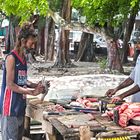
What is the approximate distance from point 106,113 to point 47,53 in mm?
22860

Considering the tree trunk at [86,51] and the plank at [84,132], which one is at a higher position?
the plank at [84,132]

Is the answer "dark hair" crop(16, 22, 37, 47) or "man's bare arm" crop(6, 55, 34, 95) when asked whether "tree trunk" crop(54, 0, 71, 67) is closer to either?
"dark hair" crop(16, 22, 37, 47)

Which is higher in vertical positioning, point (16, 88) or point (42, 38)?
point (16, 88)

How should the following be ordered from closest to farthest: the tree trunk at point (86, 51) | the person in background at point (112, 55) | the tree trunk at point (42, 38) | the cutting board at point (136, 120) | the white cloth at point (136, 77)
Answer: the cutting board at point (136, 120) → the white cloth at point (136, 77) → the person in background at point (112, 55) → the tree trunk at point (86, 51) → the tree trunk at point (42, 38)

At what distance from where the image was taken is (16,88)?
4691mm

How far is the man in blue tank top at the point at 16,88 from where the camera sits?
4695 mm

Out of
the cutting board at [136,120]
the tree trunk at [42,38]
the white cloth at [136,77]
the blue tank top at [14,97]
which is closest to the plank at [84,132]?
the cutting board at [136,120]

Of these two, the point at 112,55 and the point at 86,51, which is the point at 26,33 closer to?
the point at 112,55

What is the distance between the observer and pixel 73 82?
15023 millimetres

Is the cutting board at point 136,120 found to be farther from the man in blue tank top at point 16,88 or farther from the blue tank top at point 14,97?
the blue tank top at point 14,97

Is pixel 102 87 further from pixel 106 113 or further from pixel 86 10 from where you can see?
pixel 106 113

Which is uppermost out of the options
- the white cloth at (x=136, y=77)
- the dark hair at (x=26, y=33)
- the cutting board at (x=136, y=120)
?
the dark hair at (x=26, y=33)

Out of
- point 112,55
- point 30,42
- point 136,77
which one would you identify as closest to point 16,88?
point 30,42

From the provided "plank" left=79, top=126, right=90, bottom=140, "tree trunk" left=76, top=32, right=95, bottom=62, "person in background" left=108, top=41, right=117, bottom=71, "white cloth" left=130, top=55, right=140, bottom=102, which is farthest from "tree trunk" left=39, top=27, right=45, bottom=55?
"plank" left=79, top=126, right=90, bottom=140
